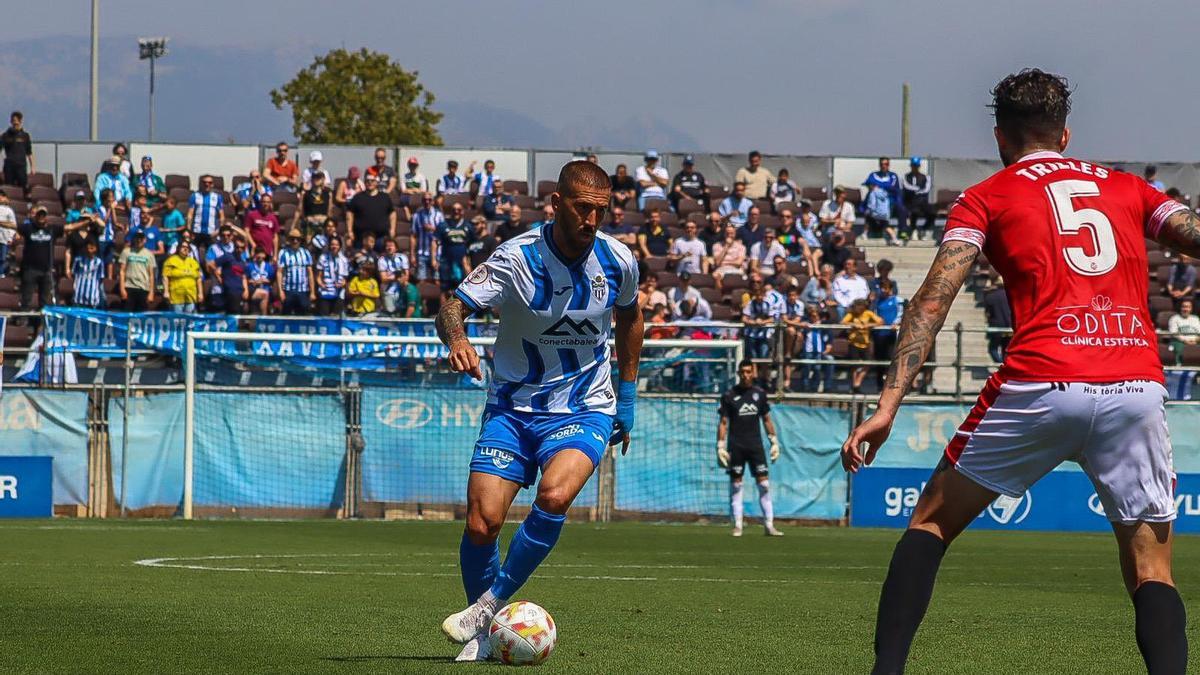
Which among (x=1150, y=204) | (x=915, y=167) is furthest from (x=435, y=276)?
(x=1150, y=204)

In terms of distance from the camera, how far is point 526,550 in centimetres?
807

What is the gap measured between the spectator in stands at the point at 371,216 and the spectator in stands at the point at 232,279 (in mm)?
2554

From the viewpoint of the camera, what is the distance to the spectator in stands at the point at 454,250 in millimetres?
27406

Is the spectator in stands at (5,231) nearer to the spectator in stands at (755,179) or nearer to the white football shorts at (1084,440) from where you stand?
the spectator in stands at (755,179)

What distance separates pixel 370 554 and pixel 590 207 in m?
9.10

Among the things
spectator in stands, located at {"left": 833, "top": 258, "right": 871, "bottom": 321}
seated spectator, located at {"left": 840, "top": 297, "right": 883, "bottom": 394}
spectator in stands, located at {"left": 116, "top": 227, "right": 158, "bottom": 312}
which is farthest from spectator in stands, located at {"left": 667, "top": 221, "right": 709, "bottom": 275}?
spectator in stands, located at {"left": 116, "top": 227, "right": 158, "bottom": 312}

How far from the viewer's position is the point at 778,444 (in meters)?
23.8

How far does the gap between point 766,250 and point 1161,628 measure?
23.3 meters

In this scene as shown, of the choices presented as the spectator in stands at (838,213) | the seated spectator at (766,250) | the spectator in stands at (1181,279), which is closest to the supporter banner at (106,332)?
the seated spectator at (766,250)

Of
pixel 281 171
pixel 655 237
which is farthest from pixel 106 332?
pixel 655 237

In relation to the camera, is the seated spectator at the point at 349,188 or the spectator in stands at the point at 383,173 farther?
the spectator in stands at the point at 383,173

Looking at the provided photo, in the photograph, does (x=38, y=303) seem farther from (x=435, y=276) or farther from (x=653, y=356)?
(x=653, y=356)

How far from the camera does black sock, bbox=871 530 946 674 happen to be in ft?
18.8

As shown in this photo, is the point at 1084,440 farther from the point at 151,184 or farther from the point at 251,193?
the point at 151,184
